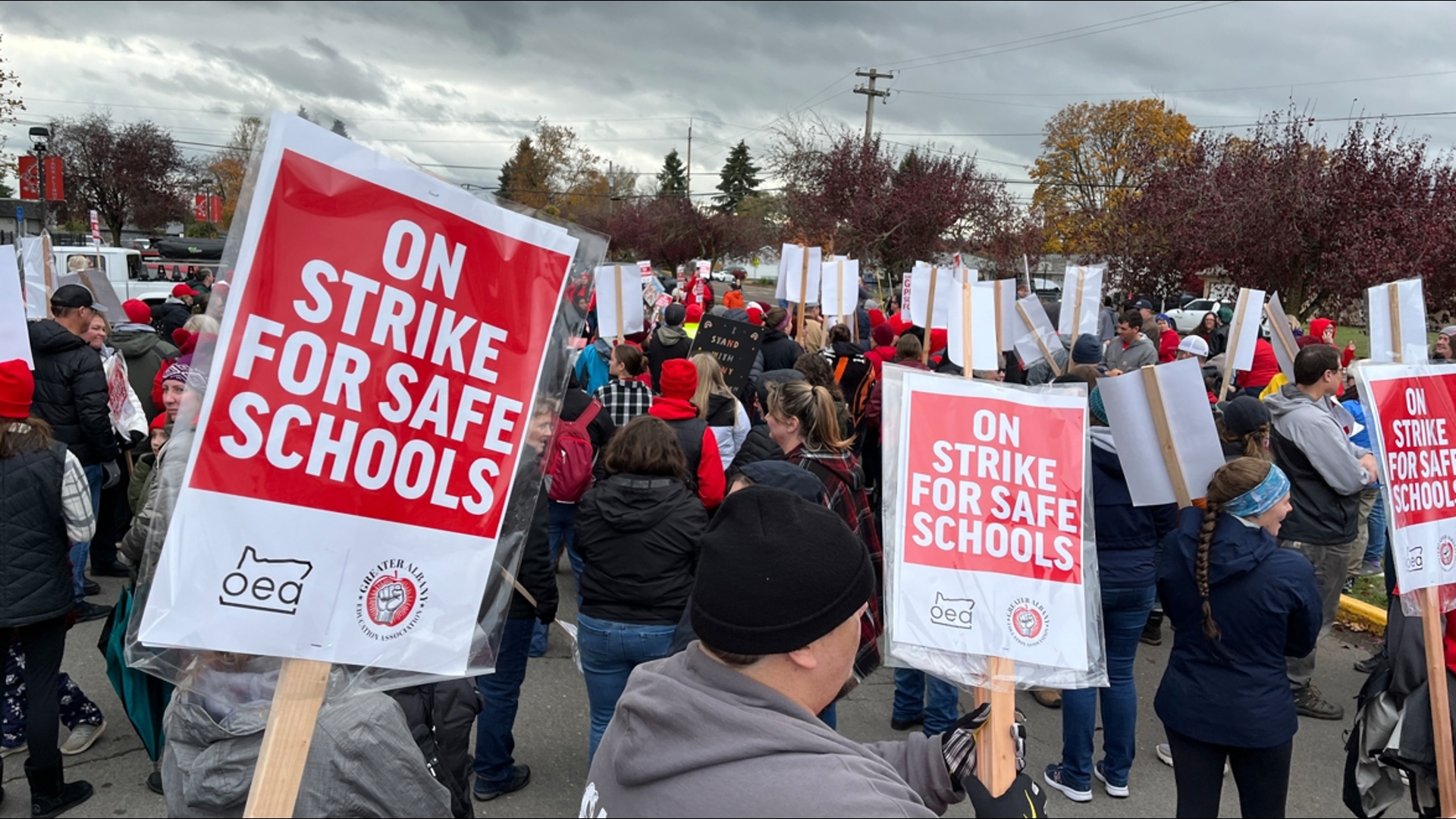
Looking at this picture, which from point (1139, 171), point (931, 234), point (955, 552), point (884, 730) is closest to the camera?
point (955, 552)

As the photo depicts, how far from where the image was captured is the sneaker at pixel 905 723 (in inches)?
197

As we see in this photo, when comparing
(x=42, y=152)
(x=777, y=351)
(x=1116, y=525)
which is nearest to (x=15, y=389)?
(x=1116, y=525)

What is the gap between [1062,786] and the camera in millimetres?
4355

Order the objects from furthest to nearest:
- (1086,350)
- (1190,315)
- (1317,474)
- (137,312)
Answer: (1190,315) → (137,312) → (1086,350) → (1317,474)

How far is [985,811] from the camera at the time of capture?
2.12 m

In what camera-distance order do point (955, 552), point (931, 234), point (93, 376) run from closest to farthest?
1. point (955, 552)
2. point (93, 376)
3. point (931, 234)

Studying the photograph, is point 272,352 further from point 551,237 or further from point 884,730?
point 884,730

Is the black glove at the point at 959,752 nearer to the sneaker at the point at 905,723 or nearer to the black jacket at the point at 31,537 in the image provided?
the sneaker at the point at 905,723

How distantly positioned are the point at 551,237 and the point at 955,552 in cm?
173

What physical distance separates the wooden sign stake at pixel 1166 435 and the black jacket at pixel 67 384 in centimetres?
593

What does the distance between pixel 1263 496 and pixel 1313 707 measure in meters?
2.97

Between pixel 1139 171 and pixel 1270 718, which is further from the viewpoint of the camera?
pixel 1139 171

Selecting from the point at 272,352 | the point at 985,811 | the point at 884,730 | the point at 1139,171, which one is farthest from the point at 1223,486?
the point at 1139,171

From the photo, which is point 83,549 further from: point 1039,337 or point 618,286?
point 1039,337
